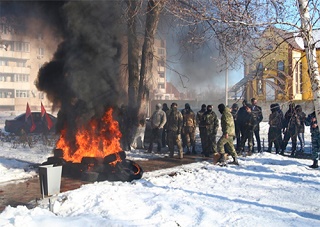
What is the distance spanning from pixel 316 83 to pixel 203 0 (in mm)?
3020

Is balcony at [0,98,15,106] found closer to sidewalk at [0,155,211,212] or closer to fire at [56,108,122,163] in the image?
fire at [56,108,122,163]

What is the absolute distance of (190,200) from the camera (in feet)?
19.7

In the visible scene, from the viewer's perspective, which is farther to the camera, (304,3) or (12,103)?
(12,103)

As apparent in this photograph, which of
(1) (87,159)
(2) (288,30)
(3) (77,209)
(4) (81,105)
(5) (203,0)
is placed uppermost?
(5) (203,0)

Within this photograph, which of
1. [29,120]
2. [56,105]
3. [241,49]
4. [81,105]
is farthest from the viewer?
[29,120]

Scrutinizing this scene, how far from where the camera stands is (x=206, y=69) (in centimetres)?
1672

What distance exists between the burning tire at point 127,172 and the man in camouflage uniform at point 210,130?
4.07 metres

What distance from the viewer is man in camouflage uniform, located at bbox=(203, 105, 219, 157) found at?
1132cm

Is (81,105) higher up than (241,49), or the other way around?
(241,49)

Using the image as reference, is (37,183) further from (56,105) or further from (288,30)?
(288,30)

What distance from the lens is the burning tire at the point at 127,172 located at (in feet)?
24.9

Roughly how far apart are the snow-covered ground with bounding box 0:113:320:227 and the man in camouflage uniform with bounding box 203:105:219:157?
7.40 feet

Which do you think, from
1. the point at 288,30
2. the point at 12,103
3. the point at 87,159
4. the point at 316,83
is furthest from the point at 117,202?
the point at 12,103

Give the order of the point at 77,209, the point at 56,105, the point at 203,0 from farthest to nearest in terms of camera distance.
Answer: the point at 56,105 < the point at 203,0 < the point at 77,209
